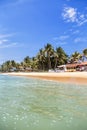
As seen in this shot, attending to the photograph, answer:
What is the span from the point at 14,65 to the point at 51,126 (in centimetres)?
14906

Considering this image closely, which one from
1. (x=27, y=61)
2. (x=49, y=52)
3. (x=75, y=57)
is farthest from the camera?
(x=27, y=61)

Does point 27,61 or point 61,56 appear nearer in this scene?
point 61,56

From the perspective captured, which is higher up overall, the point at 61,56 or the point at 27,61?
the point at 61,56

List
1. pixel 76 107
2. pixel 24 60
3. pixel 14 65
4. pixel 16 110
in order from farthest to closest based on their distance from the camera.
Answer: pixel 14 65 → pixel 24 60 → pixel 76 107 → pixel 16 110

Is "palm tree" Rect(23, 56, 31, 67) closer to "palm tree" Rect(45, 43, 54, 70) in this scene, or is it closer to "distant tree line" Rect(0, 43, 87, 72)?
"distant tree line" Rect(0, 43, 87, 72)

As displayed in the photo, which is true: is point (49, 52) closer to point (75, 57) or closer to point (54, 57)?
point (54, 57)

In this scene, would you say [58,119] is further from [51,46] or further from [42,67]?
[42,67]

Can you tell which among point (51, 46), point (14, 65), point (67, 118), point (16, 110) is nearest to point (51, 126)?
point (67, 118)

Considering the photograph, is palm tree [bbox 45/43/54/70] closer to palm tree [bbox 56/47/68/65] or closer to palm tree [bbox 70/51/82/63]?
palm tree [bbox 56/47/68/65]

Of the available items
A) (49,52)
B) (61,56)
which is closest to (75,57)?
(61,56)

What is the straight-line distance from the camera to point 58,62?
10512 centimetres

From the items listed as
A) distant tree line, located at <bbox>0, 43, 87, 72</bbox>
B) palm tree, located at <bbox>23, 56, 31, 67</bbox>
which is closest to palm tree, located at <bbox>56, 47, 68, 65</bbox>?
distant tree line, located at <bbox>0, 43, 87, 72</bbox>

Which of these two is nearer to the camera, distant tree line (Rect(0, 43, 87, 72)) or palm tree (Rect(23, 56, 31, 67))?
distant tree line (Rect(0, 43, 87, 72))

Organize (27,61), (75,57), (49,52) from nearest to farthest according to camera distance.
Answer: (49,52) → (75,57) → (27,61)
